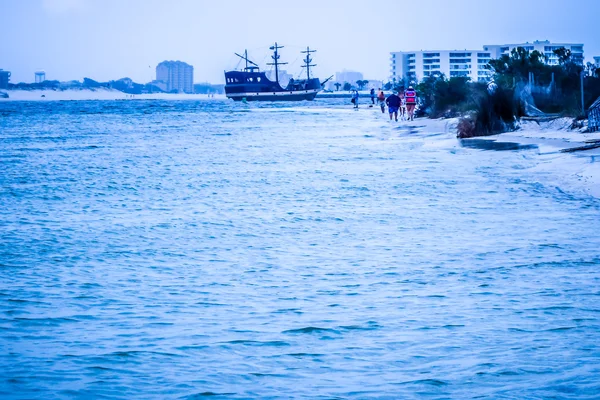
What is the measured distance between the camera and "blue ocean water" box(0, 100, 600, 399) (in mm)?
5734

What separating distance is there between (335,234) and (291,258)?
5.92 feet

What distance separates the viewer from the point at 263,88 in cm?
14325

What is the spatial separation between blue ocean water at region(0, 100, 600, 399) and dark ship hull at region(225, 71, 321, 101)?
126 meters

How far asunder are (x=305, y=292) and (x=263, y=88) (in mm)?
136502

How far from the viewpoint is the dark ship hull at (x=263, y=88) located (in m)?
143

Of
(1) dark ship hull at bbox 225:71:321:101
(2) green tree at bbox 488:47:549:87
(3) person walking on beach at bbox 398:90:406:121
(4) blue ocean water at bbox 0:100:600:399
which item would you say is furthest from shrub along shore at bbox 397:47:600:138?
(1) dark ship hull at bbox 225:71:321:101

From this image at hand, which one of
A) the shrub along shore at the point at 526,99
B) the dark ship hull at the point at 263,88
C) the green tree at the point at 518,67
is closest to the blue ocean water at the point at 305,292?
the shrub along shore at the point at 526,99

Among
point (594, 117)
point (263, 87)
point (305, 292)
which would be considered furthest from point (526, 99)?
point (263, 87)

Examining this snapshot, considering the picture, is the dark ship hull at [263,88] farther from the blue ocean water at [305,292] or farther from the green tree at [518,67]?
the blue ocean water at [305,292]

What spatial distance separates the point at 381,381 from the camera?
18.4 feet

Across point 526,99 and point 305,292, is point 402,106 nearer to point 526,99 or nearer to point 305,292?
point 526,99

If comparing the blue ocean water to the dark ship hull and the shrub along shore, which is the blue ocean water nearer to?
the shrub along shore

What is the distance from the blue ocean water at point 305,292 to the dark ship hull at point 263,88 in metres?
126

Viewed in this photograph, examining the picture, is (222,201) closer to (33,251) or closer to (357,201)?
(357,201)
